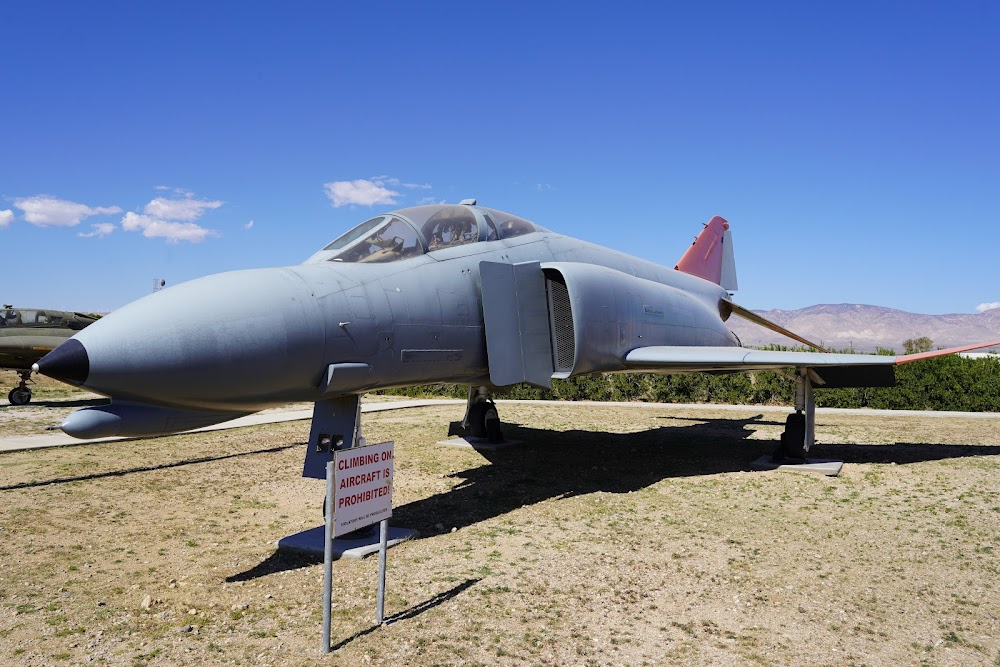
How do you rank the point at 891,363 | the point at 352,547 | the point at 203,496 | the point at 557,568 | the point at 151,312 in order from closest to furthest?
1. the point at 151,312
2. the point at 557,568
3. the point at 352,547
4. the point at 203,496
5. the point at 891,363

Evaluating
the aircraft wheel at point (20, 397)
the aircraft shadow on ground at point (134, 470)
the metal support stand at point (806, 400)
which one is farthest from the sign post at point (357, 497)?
the aircraft wheel at point (20, 397)

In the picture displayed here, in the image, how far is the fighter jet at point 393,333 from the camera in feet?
16.3

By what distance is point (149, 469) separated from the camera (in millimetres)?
10586

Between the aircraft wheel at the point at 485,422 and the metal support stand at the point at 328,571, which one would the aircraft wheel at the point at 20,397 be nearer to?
the aircraft wheel at the point at 485,422

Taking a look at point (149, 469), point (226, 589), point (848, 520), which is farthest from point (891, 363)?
point (149, 469)

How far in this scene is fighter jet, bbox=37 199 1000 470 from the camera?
4.98m

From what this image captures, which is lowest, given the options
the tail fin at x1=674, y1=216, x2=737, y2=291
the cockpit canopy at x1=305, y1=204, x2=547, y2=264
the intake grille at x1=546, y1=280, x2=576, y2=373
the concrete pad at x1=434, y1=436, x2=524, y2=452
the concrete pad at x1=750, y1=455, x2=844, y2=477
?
the concrete pad at x1=434, y1=436, x2=524, y2=452

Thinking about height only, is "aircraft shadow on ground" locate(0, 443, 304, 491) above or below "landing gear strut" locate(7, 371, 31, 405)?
below

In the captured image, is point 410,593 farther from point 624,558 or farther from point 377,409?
point 377,409

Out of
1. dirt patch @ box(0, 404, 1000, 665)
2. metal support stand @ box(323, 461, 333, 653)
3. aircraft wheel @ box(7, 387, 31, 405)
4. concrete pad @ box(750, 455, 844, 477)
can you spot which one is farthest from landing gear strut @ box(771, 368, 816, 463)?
aircraft wheel @ box(7, 387, 31, 405)

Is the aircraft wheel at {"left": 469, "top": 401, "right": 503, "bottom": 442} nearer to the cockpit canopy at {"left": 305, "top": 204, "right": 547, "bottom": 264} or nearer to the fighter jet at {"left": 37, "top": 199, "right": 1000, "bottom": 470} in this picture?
the fighter jet at {"left": 37, "top": 199, "right": 1000, "bottom": 470}

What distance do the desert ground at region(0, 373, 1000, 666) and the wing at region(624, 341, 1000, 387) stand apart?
147 centimetres

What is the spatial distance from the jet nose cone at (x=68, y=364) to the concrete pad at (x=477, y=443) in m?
8.54

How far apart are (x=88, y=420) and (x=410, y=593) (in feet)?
8.70
